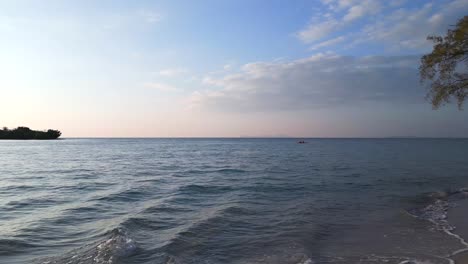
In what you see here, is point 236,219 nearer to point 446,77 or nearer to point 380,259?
point 380,259

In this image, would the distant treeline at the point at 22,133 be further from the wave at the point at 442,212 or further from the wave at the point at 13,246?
the wave at the point at 442,212

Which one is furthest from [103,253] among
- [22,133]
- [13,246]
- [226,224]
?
[22,133]

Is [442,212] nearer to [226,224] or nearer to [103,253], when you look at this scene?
[226,224]

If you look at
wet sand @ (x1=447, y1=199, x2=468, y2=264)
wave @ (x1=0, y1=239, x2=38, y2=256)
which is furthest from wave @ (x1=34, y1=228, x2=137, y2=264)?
wet sand @ (x1=447, y1=199, x2=468, y2=264)

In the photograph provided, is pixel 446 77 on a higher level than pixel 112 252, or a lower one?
higher

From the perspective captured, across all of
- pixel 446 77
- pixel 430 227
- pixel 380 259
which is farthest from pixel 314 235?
pixel 446 77

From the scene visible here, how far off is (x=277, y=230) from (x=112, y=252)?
5.80m

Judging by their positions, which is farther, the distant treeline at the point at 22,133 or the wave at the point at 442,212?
the distant treeline at the point at 22,133

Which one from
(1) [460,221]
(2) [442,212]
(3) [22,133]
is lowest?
(2) [442,212]

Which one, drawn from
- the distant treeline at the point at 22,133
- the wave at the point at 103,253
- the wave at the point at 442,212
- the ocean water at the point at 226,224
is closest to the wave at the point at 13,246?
the ocean water at the point at 226,224

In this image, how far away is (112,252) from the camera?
364 inches

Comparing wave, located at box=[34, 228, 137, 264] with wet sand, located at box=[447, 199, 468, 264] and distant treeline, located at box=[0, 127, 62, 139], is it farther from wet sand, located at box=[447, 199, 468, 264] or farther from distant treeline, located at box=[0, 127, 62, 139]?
distant treeline, located at box=[0, 127, 62, 139]

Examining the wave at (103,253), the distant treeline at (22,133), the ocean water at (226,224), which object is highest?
the distant treeline at (22,133)

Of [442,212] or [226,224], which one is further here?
[442,212]
